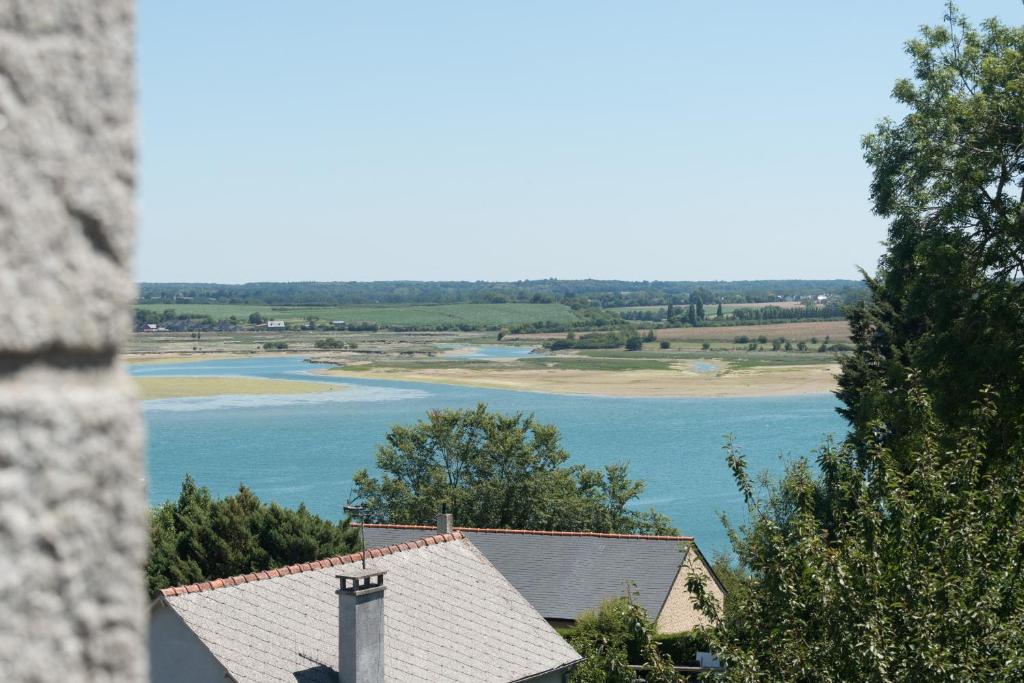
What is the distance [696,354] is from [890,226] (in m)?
133

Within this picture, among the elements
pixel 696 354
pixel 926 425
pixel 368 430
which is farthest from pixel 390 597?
pixel 696 354

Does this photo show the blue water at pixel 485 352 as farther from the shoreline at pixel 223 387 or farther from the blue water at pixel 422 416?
the blue water at pixel 422 416

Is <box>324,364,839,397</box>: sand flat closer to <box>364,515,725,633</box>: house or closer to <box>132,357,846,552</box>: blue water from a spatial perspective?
<box>132,357,846,552</box>: blue water

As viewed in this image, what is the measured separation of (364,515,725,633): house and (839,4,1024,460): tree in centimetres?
807

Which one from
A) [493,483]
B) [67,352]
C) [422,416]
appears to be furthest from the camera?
[422,416]

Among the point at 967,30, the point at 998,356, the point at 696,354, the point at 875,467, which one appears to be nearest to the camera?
the point at 875,467

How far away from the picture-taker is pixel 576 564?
3622 cm

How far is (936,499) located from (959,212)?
1515 centimetres

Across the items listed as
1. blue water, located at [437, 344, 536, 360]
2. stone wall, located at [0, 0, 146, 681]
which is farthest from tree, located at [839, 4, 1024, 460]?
blue water, located at [437, 344, 536, 360]

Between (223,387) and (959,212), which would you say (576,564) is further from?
(223,387)

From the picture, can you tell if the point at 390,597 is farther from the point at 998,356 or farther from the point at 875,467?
the point at 998,356

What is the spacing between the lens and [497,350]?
190m

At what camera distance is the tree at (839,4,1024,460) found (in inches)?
1041

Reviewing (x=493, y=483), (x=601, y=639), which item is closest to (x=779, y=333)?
(x=493, y=483)
